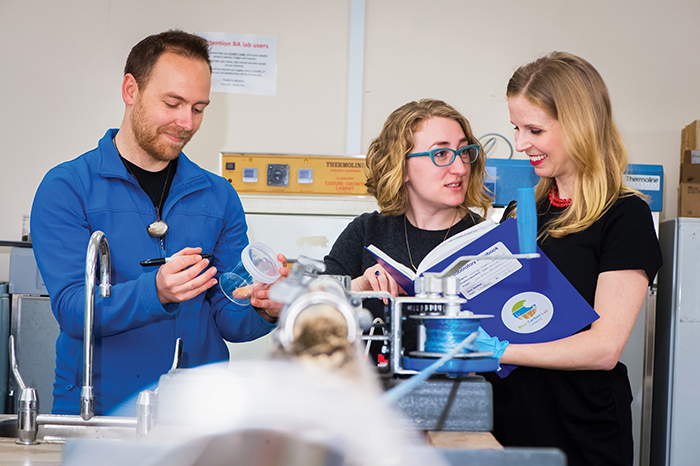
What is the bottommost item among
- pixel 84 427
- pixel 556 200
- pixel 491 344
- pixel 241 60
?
pixel 84 427

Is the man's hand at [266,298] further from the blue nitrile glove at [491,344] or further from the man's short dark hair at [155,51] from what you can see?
the man's short dark hair at [155,51]

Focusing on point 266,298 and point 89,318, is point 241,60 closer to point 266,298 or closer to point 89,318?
point 266,298

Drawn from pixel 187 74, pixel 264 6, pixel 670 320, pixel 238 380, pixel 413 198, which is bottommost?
pixel 670 320

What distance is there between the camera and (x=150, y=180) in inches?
60.3

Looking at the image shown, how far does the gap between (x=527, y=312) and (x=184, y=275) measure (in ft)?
2.19

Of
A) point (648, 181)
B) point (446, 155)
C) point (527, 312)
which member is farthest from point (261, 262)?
point (648, 181)

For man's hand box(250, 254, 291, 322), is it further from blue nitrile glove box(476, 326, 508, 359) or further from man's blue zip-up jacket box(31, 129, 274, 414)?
blue nitrile glove box(476, 326, 508, 359)

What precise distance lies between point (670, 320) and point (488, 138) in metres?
1.25

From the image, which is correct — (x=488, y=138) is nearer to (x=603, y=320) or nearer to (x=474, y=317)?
(x=603, y=320)

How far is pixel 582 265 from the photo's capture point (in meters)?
1.20

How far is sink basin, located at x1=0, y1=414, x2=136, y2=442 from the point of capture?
110 centimetres

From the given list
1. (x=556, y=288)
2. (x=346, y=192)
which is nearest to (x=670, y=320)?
(x=346, y=192)

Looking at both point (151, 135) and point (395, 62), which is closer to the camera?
point (151, 135)

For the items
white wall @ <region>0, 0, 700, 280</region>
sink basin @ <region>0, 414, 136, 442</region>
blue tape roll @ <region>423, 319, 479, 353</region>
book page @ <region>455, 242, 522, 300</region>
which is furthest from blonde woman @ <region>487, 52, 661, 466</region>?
white wall @ <region>0, 0, 700, 280</region>
